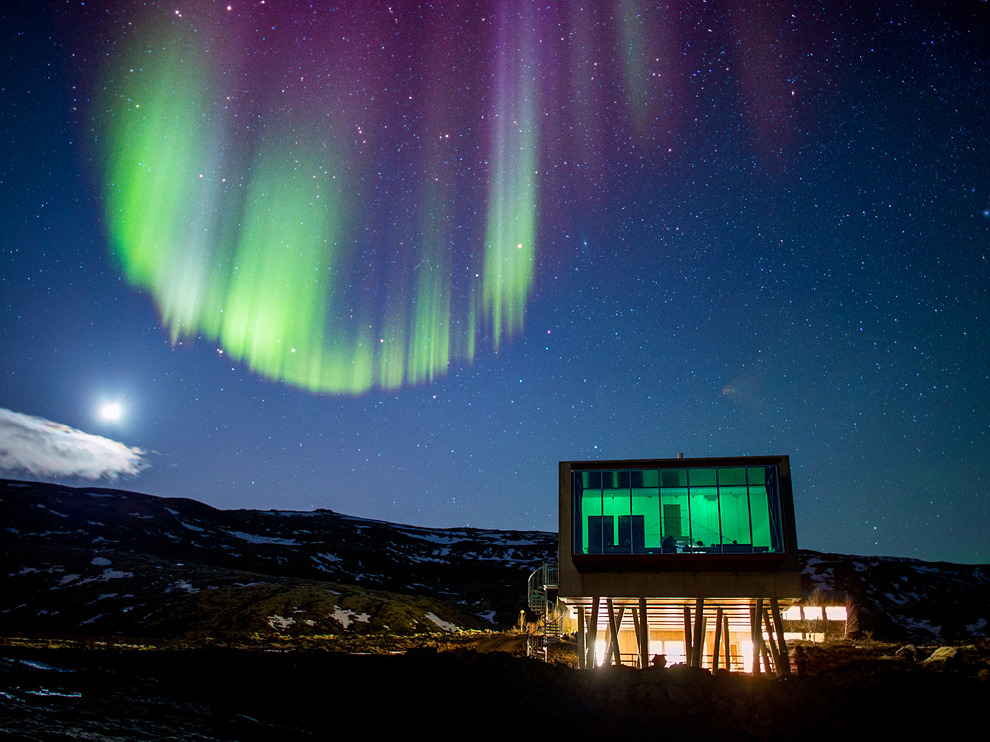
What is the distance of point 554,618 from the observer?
44.9 m

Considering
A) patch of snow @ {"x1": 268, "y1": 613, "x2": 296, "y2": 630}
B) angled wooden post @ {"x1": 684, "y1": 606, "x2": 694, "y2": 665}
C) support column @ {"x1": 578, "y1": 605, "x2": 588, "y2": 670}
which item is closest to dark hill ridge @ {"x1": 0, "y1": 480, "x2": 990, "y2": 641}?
patch of snow @ {"x1": 268, "y1": 613, "x2": 296, "y2": 630}

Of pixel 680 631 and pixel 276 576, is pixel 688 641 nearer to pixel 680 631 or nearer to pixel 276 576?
pixel 680 631

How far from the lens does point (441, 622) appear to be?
7650 centimetres

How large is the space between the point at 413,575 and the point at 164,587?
2867 inches

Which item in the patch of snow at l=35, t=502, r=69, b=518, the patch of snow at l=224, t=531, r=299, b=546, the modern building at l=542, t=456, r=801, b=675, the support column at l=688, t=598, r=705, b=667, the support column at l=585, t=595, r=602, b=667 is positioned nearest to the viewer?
the modern building at l=542, t=456, r=801, b=675

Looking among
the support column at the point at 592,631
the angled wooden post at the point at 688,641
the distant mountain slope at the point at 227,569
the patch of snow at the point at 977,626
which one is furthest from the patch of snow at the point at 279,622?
the patch of snow at the point at 977,626

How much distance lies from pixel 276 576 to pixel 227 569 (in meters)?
12.5

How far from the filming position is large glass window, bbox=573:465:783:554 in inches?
1209

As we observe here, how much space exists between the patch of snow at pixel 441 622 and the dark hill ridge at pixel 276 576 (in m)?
0.24

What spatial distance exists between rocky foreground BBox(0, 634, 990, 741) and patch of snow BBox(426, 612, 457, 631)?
5037 centimetres

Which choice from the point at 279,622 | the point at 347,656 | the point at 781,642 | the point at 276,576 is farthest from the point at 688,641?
the point at 276,576

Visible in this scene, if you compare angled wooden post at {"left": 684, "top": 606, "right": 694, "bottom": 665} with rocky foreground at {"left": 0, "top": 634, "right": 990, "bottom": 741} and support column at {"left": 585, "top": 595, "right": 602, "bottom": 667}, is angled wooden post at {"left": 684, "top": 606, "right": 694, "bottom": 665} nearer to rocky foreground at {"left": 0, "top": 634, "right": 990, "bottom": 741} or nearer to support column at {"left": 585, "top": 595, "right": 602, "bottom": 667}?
support column at {"left": 585, "top": 595, "right": 602, "bottom": 667}

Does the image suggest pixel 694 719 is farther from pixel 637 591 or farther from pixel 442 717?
pixel 637 591

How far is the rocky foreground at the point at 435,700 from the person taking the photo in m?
17.3
